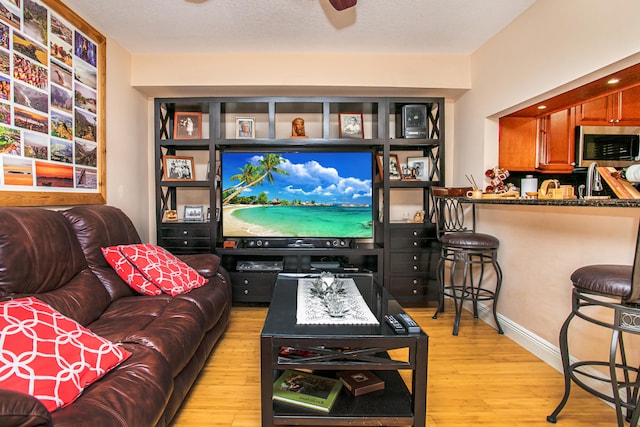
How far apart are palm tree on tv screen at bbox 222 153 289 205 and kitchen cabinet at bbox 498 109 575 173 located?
2.08 meters

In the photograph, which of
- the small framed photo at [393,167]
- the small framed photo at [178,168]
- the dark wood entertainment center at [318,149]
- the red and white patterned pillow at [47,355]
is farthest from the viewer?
the small framed photo at [393,167]

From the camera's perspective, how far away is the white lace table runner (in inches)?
59.6

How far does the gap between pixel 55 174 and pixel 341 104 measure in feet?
7.88

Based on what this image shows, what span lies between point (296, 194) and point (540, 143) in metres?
2.27

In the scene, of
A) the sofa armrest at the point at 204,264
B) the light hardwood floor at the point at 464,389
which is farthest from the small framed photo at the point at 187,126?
the light hardwood floor at the point at 464,389

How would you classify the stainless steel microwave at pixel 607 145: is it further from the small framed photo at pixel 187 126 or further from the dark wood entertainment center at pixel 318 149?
the small framed photo at pixel 187 126

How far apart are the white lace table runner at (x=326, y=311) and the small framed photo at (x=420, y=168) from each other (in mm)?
1675

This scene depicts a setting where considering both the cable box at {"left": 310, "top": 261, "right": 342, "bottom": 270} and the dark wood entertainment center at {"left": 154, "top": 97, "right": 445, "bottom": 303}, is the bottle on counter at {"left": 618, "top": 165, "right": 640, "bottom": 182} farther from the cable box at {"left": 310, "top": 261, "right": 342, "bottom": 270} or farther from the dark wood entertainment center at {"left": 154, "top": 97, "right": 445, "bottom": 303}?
the cable box at {"left": 310, "top": 261, "right": 342, "bottom": 270}

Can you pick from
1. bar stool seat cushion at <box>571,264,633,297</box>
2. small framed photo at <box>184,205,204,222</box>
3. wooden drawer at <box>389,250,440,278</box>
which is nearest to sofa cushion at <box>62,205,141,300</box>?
small framed photo at <box>184,205,204,222</box>

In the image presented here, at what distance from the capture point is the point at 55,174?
7.07ft

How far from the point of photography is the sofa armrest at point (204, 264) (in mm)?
2432

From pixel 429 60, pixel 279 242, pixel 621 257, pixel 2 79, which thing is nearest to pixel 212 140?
pixel 279 242

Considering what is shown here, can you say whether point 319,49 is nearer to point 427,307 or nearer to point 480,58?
point 480,58

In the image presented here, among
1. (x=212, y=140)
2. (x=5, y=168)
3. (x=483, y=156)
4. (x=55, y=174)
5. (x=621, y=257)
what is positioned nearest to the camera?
(x=621, y=257)
